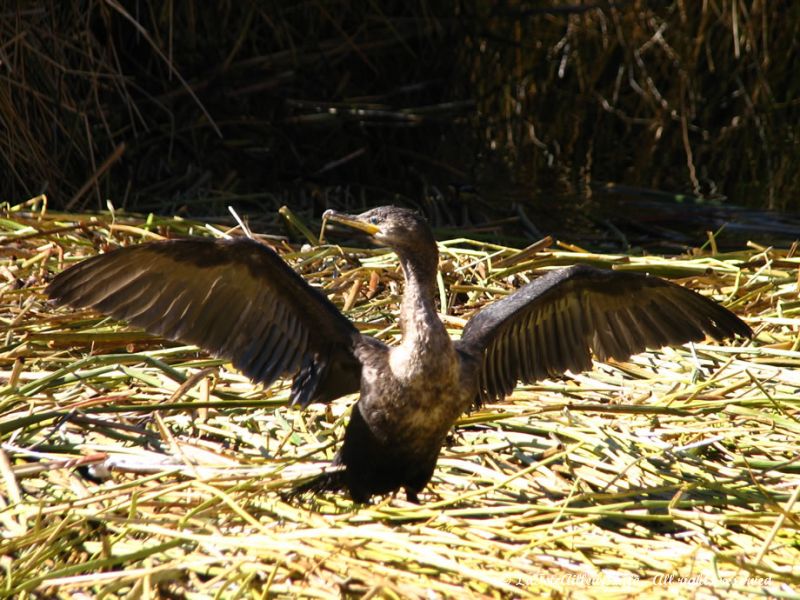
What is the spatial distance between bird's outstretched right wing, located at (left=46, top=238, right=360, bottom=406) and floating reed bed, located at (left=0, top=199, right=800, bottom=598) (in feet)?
0.78

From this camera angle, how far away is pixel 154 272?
9.18 ft

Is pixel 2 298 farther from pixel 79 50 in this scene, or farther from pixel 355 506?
pixel 79 50

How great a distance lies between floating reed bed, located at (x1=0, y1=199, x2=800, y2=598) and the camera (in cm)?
240

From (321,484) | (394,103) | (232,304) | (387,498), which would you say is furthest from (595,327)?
(394,103)

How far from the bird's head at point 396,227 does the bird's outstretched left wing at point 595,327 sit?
1.26ft

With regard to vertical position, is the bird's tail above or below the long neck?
below

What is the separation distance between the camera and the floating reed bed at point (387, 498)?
2402 millimetres

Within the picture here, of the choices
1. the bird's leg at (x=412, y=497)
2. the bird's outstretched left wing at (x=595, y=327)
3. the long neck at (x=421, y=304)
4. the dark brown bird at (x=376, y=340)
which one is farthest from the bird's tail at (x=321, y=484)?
the bird's outstretched left wing at (x=595, y=327)

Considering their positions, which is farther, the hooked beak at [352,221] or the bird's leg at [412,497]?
the bird's leg at [412,497]

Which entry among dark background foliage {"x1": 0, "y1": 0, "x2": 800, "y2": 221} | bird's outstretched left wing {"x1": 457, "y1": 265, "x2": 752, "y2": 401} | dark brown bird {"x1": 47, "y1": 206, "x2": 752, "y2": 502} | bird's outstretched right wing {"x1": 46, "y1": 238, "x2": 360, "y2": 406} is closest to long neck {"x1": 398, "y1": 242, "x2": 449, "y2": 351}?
dark brown bird {"x1": 47, "y1": 206, "x2": 752, "y2": 502}

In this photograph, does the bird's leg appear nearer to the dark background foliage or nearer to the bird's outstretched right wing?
the bird's outstretched right wing

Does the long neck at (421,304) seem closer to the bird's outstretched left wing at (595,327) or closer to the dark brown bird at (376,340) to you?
the dark brown bird at (376,340)

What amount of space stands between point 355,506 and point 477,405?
494mm

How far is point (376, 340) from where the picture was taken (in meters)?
2.93
